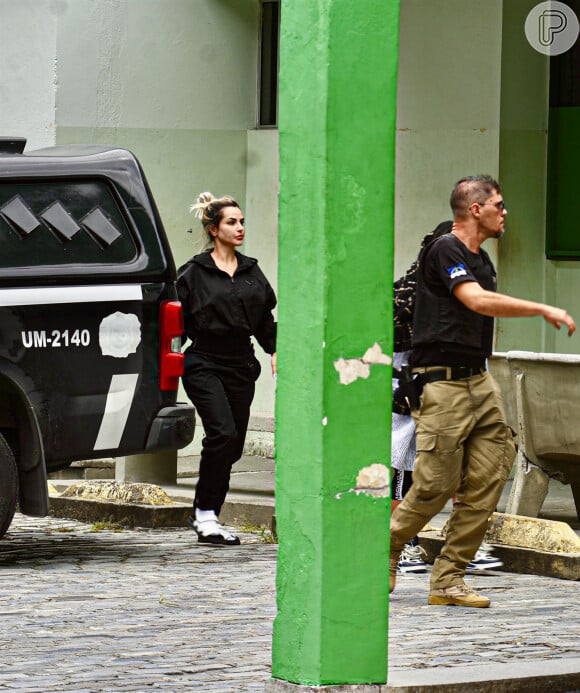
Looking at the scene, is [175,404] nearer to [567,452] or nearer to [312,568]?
[567,452]

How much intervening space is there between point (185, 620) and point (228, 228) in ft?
11.2

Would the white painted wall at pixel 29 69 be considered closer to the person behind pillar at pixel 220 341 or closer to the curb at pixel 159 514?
the curb at pixel 159 514

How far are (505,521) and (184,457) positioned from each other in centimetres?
603

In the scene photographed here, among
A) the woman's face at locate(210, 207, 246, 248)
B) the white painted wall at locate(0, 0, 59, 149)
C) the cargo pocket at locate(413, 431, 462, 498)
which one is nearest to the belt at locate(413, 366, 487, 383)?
the cargo pocket at locate(413, 431, 462, 498)

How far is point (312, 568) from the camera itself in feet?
18.6

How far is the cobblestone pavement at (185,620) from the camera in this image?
21.5ft

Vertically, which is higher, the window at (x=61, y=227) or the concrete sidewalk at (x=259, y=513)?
the window at (x=61, y=227)

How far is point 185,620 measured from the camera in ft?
25.6

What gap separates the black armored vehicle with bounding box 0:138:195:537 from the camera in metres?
9.48

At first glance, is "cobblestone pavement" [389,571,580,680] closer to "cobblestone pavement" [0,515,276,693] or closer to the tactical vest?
"cobblestone pavement" [0,515,276,693]

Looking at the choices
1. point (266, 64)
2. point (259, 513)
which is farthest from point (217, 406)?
point (266, 64)

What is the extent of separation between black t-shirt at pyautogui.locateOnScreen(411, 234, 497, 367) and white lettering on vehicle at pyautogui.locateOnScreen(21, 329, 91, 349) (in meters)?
2.09

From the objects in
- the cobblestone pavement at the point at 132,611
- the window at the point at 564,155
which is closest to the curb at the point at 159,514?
the cobblestone pavement at the point at 132,611

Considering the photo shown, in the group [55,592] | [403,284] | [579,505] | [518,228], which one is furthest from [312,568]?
[518,228]
